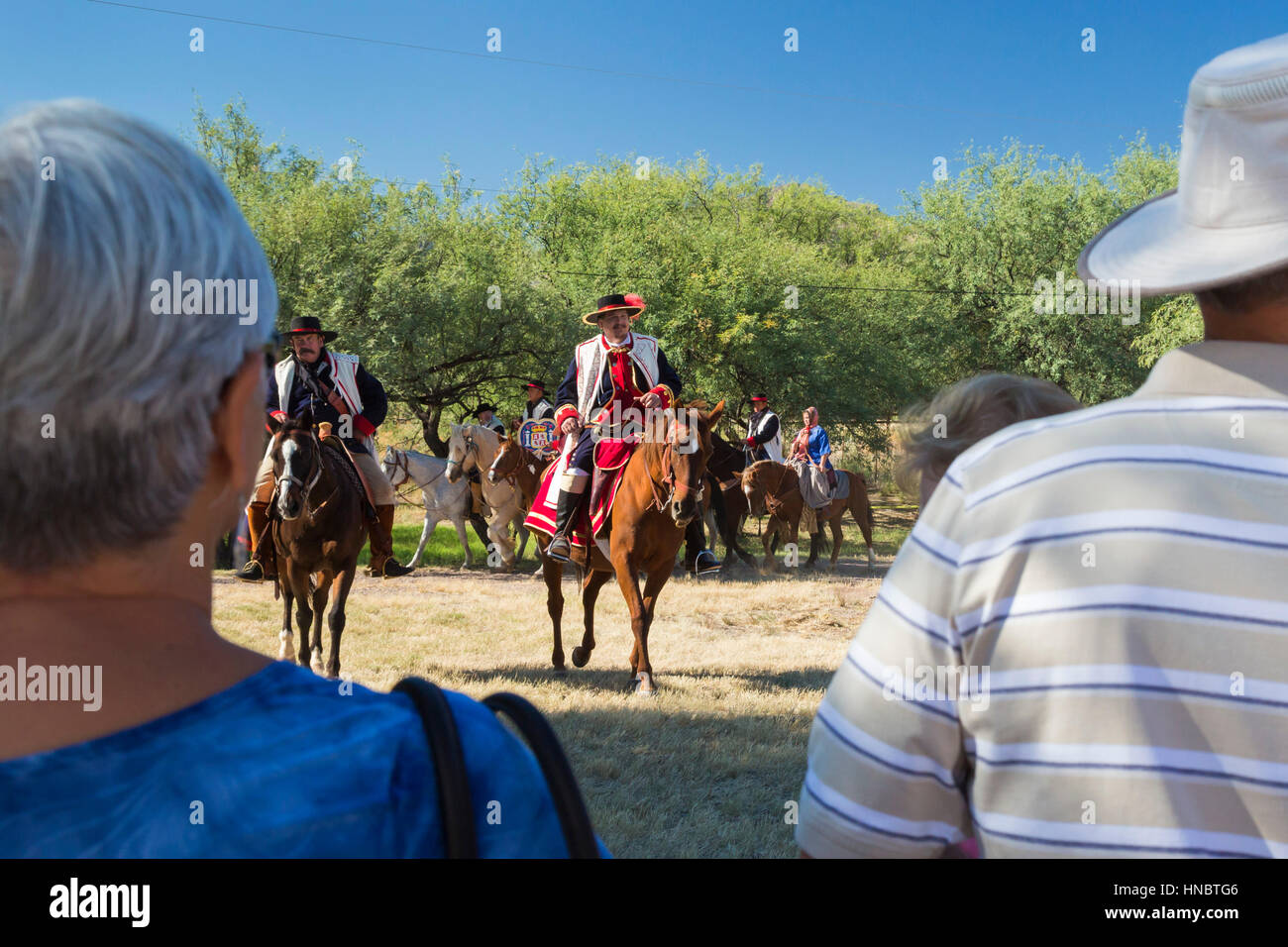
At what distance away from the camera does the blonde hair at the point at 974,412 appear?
2346 mm

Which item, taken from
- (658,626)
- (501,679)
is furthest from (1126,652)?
(658,626)

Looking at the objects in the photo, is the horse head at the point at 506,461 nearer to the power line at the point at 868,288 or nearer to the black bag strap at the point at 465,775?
the power line at the point at 868,288

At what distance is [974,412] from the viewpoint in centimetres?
237

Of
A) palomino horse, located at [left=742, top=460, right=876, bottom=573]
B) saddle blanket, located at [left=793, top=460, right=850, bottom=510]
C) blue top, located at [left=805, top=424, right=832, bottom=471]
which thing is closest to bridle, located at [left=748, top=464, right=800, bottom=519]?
palomino horse, located at [left=742, top=460, right=876, bottom=573]

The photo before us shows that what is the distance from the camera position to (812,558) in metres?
16.5

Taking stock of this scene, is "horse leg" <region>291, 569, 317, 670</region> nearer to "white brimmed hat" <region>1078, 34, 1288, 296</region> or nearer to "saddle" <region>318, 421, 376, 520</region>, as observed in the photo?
"saddle" <region>318, 421, 376, 520</region>

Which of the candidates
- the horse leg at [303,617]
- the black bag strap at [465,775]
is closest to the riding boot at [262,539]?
the horse leg at [303,617]

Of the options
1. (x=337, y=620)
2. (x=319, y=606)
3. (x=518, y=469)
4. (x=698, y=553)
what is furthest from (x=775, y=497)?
(x=337, y=620)

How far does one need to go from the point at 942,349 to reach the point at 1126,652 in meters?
29.0

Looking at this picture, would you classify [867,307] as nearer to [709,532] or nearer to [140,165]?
[709,532]

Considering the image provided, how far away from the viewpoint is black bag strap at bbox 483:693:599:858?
0.80 meters

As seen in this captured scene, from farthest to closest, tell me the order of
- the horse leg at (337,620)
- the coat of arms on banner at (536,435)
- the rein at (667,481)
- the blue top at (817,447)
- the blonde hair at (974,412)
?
the blue top at (817,447) < the coat of arms on banner at (536,435) < the horse leg at (337,620) < the rein at (667,481) < the blonde hair at (974,412)

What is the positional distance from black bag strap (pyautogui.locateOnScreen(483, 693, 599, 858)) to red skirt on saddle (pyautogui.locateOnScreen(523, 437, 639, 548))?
7315 mm

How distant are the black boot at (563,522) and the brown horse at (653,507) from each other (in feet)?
1.04
